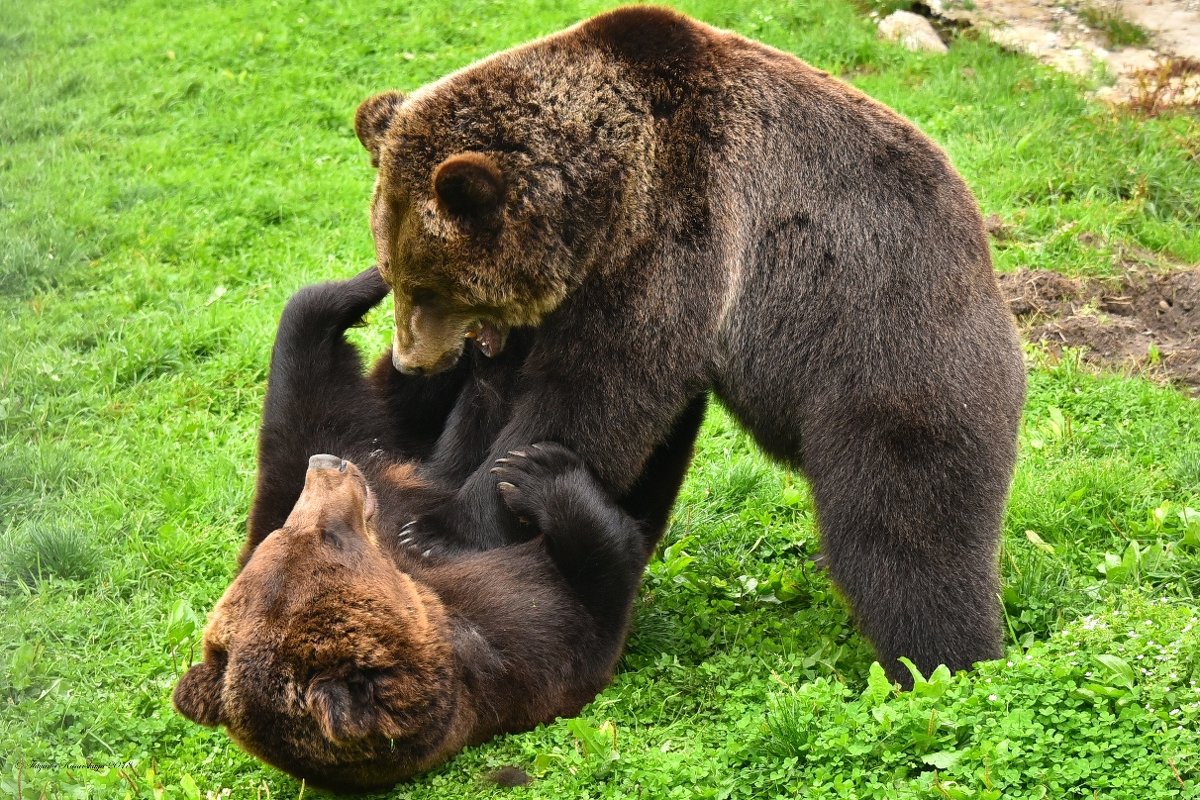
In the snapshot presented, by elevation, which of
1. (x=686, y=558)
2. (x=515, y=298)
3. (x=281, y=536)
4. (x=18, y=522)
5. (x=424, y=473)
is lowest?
(x=18, y=522)

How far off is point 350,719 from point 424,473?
6.16ft

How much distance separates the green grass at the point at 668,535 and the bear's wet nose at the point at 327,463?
1201 millimetres

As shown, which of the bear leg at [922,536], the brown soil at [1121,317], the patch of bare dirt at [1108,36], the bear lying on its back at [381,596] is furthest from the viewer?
the patch of bare dirt at [1108,36]

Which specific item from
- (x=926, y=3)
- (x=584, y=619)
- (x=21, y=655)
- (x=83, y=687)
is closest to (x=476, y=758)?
(x=584, y=619)

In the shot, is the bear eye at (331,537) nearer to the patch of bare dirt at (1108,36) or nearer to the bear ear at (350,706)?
the bear ear at (350,706)

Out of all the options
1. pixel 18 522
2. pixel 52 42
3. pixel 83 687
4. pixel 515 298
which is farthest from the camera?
pixel 52 42

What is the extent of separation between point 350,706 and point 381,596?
0.45 m

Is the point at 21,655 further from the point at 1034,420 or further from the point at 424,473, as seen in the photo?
the point at 1034,420

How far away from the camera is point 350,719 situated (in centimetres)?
412

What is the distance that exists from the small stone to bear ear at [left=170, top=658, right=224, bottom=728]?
30.1ft

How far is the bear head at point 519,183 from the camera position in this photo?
16.4 feet

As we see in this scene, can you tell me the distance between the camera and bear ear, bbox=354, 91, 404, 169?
5.48m

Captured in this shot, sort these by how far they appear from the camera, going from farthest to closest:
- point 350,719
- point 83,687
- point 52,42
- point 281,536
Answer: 1. point 52,42
2. point 83,687
3. point 281,536
4. point 350,719

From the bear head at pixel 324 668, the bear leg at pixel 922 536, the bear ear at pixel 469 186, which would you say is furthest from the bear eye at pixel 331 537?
the bear leg at pixel 922 536
